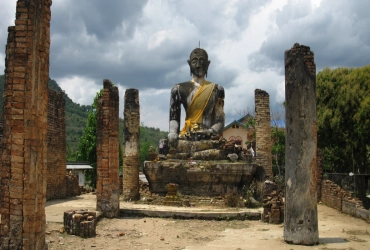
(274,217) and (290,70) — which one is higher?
(290,70)

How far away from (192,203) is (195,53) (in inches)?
264

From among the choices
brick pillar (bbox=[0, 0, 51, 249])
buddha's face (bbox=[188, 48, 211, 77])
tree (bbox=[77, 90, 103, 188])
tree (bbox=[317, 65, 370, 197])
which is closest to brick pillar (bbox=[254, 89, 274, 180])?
buddha's face (bbox=[188, 48, 211, 77])

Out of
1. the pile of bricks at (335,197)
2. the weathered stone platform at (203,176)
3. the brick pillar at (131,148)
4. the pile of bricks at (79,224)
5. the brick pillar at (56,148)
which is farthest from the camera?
the brick pillar at (131,148)

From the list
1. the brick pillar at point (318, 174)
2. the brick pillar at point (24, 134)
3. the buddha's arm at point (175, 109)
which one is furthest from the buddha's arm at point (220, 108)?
the brick pillar at point (24, 134)

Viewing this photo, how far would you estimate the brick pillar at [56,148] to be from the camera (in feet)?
47.9

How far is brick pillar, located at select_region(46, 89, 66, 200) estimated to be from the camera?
1459 cm

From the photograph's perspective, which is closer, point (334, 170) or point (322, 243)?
point (322, 243)

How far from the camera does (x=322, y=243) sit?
8.43m

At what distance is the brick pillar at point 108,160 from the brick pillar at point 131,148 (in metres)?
3.63

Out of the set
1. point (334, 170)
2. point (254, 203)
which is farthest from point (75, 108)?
point (254, 203)

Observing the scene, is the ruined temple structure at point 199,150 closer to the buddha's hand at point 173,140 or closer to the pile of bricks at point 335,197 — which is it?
the buddha's hand at point 173,140

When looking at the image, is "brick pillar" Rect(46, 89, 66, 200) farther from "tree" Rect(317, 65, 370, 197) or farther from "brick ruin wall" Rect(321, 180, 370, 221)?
"tree" Rect(317, 65, 370, 197)

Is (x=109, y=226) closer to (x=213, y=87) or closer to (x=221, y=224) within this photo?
(x=221, y=224)

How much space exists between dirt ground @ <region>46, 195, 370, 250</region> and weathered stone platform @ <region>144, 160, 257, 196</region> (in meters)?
3.16
